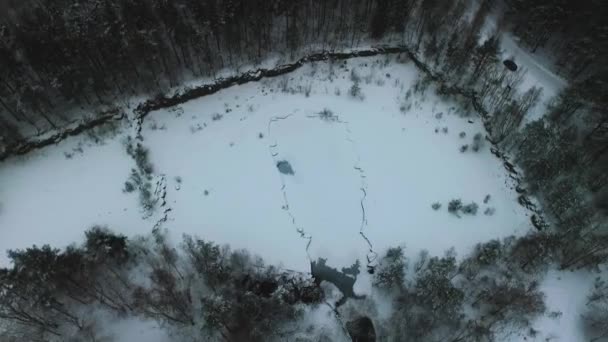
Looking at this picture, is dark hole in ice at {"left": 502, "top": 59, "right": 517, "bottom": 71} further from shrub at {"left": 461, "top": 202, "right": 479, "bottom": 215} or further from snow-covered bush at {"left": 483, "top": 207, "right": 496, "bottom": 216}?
shrub at {"left": 461, "top": 202, "right": 479, "bottom": 215}

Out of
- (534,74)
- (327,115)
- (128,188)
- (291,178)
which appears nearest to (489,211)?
(327,115)

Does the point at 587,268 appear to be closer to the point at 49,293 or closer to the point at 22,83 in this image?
the point at 49,293

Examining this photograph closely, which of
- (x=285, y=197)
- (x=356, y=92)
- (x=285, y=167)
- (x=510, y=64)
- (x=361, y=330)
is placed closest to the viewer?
(x=361, y=330)

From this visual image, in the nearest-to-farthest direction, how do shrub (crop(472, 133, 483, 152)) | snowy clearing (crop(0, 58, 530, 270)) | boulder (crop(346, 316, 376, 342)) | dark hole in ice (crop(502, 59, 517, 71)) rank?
1. boulder (crop(346, 316, 376, 342))
2. snowy clearing (crop(0, 58, 530, 270))
3. shrub (crop(472, 133, 483, 152))
4. dark hole in ice (crop(502, 59, 517, 71))

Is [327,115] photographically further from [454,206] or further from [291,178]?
[454,206]

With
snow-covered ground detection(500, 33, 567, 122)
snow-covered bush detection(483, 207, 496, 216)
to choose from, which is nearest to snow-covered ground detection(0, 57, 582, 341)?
snow-covered bush detection(483, 207, 496, 216)

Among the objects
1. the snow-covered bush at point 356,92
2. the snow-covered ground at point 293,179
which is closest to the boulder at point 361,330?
the snow-covered ground at point 293,179

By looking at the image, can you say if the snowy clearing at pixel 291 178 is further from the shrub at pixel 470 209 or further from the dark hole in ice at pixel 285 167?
the shrub at pixel 470 209
